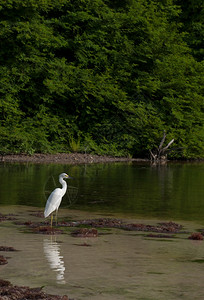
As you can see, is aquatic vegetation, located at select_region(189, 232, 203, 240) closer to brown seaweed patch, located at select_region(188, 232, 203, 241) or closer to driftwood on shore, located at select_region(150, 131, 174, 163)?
brown seaweed patch, located at select_region(188, 232, 203, 241)

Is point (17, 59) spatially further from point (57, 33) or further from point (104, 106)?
point (104, 106)

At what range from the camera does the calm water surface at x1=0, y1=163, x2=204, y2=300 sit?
878 centimetres

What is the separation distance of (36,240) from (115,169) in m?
21.4

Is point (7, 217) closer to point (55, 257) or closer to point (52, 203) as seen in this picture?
point (52, 203)

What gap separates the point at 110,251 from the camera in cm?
1135

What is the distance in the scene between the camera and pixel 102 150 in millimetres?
42125

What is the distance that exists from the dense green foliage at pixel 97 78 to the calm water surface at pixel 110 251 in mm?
18368

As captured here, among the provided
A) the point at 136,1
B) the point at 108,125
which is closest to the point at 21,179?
the point at 108,125

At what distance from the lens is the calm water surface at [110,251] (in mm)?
8781

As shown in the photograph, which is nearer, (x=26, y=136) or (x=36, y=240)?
(x=36, y=240)

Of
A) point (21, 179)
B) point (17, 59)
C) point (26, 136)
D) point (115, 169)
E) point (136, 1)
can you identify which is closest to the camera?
point (21, 179)

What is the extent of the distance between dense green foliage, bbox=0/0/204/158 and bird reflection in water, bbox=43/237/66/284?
2739cm

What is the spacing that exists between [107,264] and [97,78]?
109 feet

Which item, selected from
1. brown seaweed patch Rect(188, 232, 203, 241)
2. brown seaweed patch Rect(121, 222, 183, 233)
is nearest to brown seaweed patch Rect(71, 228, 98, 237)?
brown seaweed patch Rect(121, 222, 183, 233)
